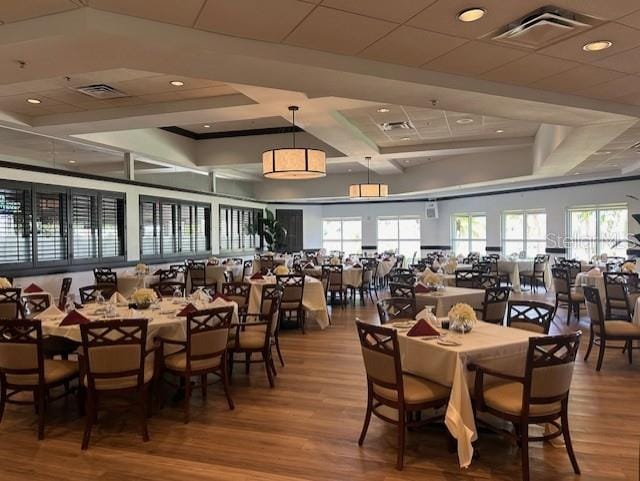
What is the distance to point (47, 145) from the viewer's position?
27.7 ft

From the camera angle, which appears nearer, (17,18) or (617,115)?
(17,18)

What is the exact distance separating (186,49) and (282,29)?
783 millimetres

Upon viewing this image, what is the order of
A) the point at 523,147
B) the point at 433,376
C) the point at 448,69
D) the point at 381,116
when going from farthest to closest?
the point at 523,147 → the point at 381,116 → the point at 448,69 → the point at 433,376

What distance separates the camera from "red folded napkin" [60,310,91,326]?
415cm

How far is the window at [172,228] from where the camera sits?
1076 centimetres

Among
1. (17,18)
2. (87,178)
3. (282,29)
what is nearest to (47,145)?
(87,178)

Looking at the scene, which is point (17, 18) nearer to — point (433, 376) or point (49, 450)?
point (49, 450)

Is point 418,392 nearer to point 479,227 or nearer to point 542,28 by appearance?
point 542,28

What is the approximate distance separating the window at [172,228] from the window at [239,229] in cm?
91

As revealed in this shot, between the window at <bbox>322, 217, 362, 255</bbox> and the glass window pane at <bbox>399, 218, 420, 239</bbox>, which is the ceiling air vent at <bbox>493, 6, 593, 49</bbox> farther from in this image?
the window at <bbox>322, 217, 362, 255</bbox>

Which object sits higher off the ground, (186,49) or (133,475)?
(186,49)

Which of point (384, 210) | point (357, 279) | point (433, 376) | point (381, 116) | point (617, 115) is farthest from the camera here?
point (384, 210)

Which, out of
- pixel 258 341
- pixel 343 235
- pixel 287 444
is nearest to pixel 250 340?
pixel 258 341

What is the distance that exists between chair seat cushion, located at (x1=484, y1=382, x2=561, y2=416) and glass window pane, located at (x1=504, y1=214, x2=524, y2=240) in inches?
487
